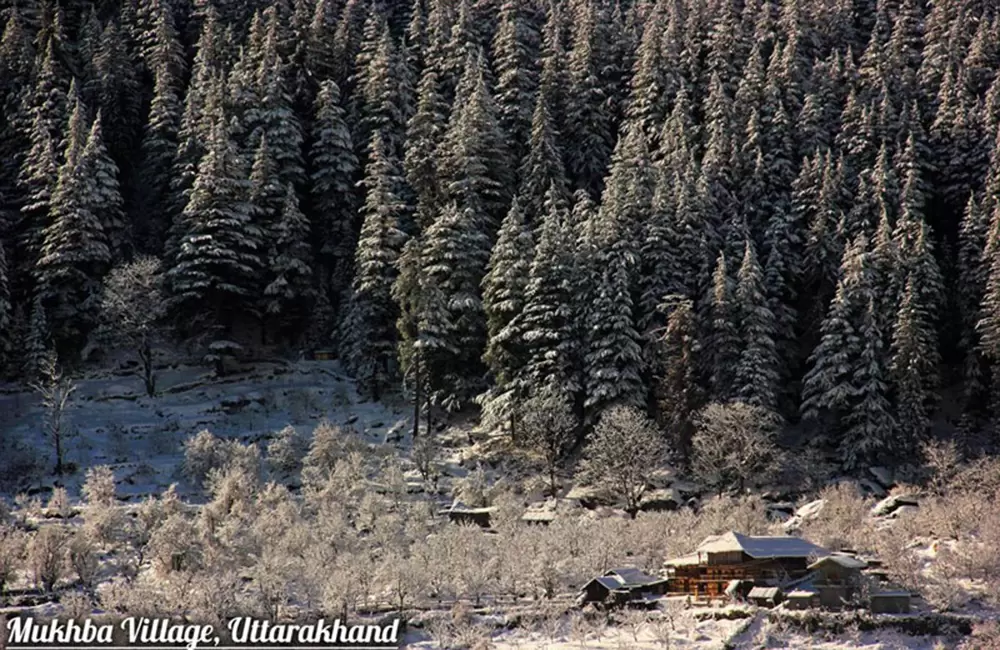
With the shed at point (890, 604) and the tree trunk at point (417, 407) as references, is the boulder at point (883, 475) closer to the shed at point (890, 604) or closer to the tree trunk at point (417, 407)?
the shed at point (890, 604)

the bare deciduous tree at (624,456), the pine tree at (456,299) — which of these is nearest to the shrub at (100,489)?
the pine tree at (456,299)

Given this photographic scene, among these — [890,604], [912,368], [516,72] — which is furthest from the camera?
[516,72]

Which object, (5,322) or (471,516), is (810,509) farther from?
(5,322)

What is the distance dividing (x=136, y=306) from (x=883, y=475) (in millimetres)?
47122

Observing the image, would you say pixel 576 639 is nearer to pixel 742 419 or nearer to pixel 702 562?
pixel 702 562

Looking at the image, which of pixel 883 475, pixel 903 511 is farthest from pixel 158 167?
pixel 903 511

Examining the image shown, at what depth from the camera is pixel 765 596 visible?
4916 centimetres

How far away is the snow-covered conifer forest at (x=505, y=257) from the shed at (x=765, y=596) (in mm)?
6958

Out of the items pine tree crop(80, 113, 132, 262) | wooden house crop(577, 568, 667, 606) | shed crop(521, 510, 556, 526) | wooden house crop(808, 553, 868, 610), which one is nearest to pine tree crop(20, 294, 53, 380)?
pine tree crop(80, 113, 132, 262)

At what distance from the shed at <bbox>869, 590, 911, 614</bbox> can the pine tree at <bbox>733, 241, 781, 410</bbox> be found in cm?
1694

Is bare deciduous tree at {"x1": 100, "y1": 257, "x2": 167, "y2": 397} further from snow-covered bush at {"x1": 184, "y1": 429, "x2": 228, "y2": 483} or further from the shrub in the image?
the shrub

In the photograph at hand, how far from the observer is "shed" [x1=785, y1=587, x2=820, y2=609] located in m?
48.5

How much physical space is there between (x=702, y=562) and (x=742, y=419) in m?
11.6

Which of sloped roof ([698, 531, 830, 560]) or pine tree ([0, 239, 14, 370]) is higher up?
pine tree ([0, 239, 14, 370])
